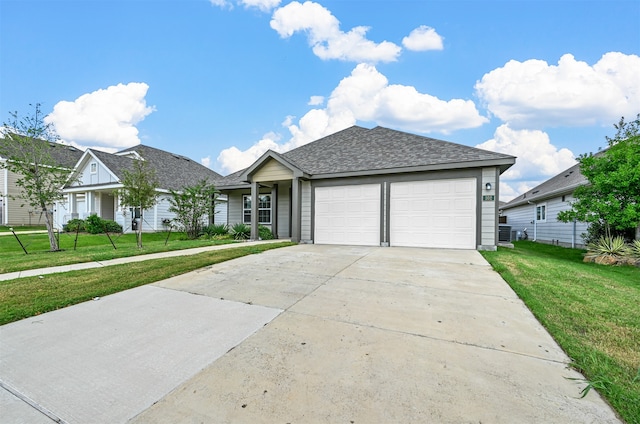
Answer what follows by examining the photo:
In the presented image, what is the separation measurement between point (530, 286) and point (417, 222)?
16.5 ft

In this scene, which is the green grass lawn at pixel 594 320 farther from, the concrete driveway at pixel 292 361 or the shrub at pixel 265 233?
the shrub at pixel 265 233

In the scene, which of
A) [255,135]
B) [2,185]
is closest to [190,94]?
[255,135]

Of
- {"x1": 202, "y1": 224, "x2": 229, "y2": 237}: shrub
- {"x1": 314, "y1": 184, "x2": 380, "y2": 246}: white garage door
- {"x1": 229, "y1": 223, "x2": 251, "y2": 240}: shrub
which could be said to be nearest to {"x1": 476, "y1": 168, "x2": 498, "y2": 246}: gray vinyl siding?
{"x1": 314, "y1": 184, "x2": 380, "y2": 246}: white garage door

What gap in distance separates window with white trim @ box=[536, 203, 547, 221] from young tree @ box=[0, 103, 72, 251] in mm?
22788

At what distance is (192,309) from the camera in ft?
12.0

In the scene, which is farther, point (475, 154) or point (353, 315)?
point (475, 154)

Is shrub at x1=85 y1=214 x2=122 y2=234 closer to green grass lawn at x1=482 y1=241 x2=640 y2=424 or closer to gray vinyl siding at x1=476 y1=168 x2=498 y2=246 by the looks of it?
gray vinyl siding at x1=476 y1=168 x2=498 y2=246

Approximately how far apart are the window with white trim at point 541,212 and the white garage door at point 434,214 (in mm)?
10664

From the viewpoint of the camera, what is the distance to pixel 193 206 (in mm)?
13930

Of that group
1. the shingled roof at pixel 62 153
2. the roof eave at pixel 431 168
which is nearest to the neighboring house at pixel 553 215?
the roof eave at pixel 431 168

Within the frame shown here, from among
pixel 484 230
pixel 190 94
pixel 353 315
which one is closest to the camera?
pixel 353 315

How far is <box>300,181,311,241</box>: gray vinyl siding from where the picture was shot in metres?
11.3

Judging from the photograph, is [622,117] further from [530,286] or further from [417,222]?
[530,286]

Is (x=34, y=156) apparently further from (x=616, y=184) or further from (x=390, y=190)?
(x=616, y=184)
